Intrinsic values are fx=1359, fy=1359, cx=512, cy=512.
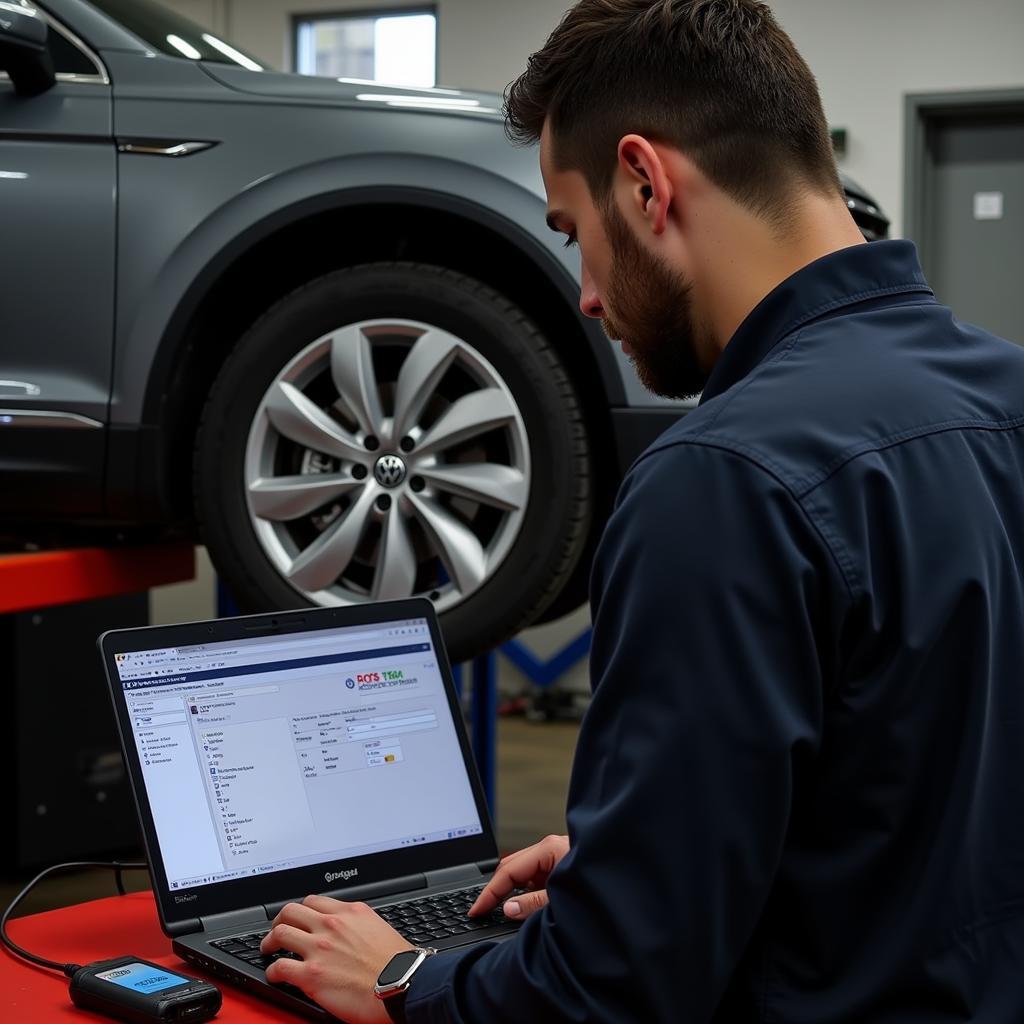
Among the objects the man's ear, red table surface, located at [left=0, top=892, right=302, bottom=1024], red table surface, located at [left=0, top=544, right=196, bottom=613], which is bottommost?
red table surface, located at [left=0, top=892, right=302, bottom=1024]

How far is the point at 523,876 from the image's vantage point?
1.13 metres

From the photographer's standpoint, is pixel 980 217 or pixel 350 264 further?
pixel 980 217

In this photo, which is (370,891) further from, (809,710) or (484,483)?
(484,483)

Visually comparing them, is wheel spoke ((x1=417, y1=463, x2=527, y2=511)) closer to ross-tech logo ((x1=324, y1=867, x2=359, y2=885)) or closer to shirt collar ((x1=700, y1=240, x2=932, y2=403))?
ross-tech logo ((x1=324, y1=867, x2=359, y2=885))

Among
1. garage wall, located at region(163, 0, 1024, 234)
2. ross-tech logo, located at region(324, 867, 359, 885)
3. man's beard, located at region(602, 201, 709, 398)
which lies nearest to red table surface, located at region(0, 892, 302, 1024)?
ross-tech logo, located at region(324, 867, 359, 885)

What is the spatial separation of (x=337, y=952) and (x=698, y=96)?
64 centimetres

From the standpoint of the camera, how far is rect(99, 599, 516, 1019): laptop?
1.12 meters

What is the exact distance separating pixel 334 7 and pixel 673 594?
19.3 feet

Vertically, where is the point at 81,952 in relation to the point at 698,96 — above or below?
below

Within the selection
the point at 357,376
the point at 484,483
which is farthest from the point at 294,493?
the point at 484,483

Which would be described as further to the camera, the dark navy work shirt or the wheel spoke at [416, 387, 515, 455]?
the wheel spoke at [416, 387, 515, 455]

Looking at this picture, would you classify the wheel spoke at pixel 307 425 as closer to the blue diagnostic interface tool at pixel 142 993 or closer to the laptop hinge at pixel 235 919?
the laptop hinge at pixel 235 919

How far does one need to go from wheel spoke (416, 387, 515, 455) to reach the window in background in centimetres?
405

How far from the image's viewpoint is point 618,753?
0.77 meters
